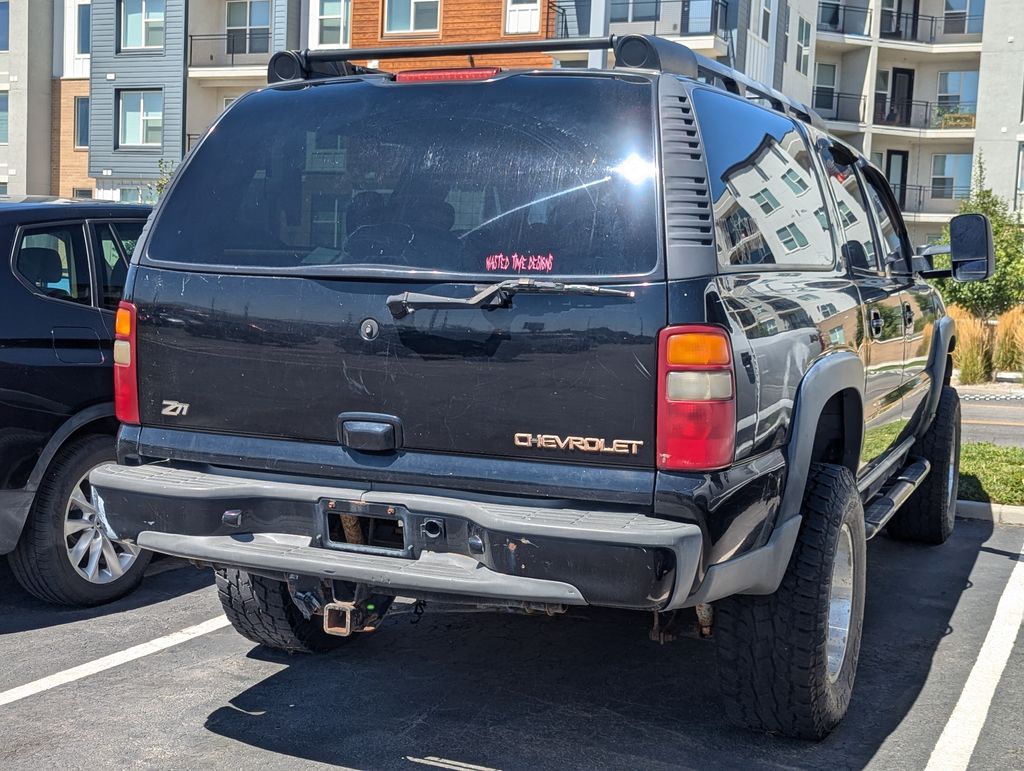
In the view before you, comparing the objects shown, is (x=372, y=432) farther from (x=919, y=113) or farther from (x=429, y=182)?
(x=919, y=113)

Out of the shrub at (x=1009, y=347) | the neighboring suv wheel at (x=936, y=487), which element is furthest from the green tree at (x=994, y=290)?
the neighboring suv wheel at (x=936, y=487)

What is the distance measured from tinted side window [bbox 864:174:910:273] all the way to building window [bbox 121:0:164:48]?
114ft

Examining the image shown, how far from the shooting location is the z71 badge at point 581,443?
11.1ft

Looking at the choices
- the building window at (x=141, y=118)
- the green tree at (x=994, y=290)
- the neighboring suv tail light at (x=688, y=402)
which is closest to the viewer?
the neighboring suv tail light at (x=688, y=402)

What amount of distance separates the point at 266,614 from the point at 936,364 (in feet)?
12.5

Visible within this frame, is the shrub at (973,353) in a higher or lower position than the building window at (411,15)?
lower

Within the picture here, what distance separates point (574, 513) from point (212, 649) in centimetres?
230

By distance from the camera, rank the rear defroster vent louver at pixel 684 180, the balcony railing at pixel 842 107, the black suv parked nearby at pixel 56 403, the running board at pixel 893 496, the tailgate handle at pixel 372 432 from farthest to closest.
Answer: the balcony railing at pixel 842 107 < the black suv parked nearby at pixel 56 403 < the running board at pixel 893 496 < the tailgate handle at pixel 372 432 < the rear defroster vent louver at pixel 684 180

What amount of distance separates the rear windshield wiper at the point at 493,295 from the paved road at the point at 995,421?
9.39 meters

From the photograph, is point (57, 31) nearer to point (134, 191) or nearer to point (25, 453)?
point (134, 191)

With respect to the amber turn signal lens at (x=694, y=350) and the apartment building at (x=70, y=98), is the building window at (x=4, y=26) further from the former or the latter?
the amber turn signal lens at (x=694, y=350)

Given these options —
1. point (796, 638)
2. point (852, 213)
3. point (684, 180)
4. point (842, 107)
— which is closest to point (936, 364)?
point (852, 213)

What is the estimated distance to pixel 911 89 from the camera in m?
47.2

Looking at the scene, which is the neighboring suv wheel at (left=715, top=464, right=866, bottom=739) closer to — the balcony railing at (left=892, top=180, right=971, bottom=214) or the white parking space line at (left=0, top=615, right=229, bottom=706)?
the white parking space line at (left=0, top=615, right=229, bottom=706)
